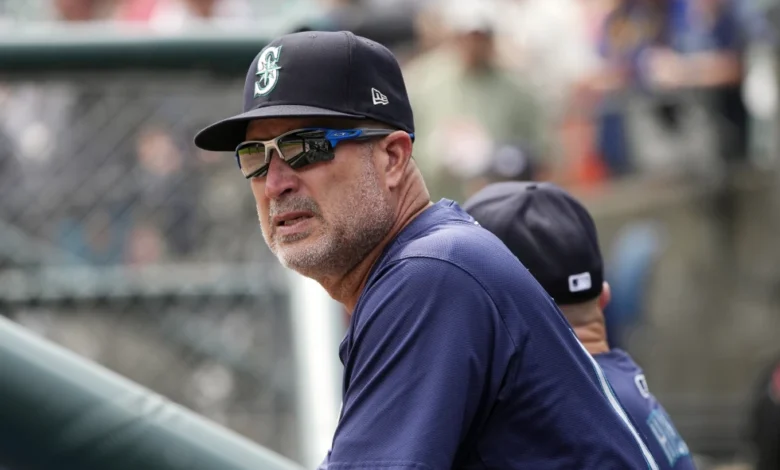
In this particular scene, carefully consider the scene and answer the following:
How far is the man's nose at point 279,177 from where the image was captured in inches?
101

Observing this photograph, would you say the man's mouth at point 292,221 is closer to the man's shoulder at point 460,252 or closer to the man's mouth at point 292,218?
the man's mouth at point 292,218

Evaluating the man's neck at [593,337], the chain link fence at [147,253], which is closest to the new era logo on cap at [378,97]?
the man's neck at [593,337]

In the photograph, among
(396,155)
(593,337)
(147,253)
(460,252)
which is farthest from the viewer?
(147,253)

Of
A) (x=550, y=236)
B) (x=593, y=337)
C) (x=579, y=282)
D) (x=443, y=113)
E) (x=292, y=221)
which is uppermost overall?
(x=292, y=221)

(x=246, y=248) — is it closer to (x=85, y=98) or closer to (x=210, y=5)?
(x=85, y=98)

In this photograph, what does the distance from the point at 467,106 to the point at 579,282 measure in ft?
15.5

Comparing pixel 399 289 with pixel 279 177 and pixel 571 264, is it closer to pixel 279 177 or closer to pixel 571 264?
pixel 279 177

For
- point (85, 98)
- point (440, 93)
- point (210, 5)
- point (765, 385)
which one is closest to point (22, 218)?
point (85, 98)

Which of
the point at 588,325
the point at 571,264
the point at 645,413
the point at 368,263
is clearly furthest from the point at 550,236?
the point at 368,263

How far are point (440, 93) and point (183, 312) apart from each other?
7.12ft

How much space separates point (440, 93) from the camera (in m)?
7.68

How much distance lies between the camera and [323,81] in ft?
8.17

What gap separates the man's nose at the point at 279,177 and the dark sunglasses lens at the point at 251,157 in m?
0.03

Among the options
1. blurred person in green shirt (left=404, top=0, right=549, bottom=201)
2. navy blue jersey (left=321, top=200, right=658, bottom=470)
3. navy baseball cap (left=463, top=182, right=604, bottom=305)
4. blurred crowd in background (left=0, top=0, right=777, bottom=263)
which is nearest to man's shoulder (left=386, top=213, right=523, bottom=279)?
navy blue jersey (left=321, top=200, right=658, bottom=470)
